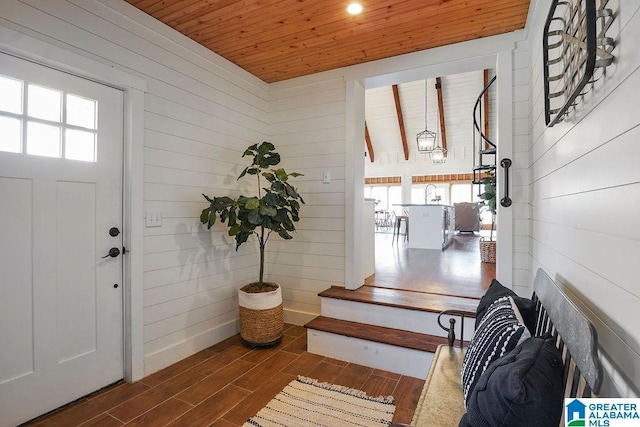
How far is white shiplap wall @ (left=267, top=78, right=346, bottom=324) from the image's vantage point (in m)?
3.26

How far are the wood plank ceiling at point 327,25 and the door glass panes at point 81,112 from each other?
778 millimetres

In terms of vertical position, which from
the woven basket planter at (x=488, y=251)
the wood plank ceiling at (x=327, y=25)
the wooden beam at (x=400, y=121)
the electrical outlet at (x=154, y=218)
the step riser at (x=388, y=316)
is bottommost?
the step riser at (x=388, y=316)

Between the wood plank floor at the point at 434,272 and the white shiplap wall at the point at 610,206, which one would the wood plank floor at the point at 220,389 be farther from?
the white shiplap wall at the point at 610,206

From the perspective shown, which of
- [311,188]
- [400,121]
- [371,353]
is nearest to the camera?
[371,353]

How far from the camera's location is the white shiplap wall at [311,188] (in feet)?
10.7

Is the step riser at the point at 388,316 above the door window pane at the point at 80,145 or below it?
below

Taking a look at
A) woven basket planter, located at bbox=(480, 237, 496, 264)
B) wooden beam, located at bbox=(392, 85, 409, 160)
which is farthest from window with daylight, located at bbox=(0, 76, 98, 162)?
wooden beam, located at bbox=(392, 85, 409, 160)

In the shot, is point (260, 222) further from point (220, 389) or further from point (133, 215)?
point (220, 389)

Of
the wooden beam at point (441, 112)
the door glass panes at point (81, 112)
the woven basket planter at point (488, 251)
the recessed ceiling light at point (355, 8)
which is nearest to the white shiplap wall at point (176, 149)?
the door glass panes at point (81, 112)

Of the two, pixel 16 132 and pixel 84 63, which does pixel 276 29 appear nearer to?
pixel 84 63

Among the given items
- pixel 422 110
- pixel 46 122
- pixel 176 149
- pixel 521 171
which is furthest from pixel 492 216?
pixel 422 110

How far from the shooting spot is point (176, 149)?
8.56 feet

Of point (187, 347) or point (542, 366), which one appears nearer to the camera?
point (542, 366)

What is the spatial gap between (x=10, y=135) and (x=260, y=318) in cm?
205
